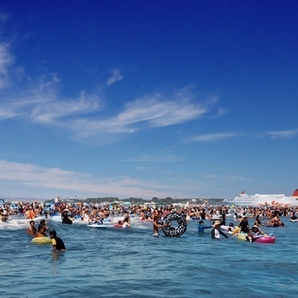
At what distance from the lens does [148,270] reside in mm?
11594

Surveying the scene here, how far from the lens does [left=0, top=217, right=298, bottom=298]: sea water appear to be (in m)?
8.99

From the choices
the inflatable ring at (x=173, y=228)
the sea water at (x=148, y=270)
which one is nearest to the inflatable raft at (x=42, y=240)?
the sea water at (x=148, y=270)

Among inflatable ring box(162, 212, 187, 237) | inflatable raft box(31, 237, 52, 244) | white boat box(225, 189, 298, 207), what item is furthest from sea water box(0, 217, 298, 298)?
white boat box(225, 189, 298, 207)

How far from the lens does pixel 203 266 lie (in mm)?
12477

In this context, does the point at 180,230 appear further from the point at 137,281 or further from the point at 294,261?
the point at 137,281

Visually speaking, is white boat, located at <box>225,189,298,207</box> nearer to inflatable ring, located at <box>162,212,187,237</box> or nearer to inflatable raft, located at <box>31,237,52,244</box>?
inflatable ring, located at <box>162,212,187,237</box>

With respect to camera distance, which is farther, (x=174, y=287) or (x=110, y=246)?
(x=110, y=246)

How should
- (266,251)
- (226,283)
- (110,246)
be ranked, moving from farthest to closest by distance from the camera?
(110,246), (266,251), (226,283)

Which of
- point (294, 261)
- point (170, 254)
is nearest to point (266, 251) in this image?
point (294, 261)

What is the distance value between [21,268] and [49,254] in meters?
2.93

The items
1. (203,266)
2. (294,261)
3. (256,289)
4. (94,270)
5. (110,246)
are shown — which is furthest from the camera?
(110,246)

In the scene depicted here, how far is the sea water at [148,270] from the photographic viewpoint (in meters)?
8.99

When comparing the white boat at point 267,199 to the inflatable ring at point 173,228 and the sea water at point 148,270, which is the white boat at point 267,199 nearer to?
the inflatable ring at point 173,228

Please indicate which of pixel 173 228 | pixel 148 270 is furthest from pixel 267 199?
pixel 148 270
